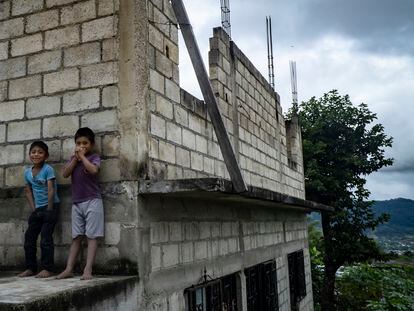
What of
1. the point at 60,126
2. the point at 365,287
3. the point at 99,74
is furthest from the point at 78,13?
the point at 365,287

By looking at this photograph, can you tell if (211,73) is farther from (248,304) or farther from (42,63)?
(248,304)

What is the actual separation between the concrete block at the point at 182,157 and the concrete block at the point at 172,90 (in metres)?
0.48

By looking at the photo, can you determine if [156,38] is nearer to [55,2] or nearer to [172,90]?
[172,90]

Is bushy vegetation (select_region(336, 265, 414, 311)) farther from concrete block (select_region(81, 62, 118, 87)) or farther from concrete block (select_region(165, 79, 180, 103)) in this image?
concrete block (select_region(81, 62, 118, 87))

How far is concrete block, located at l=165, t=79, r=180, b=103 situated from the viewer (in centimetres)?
394

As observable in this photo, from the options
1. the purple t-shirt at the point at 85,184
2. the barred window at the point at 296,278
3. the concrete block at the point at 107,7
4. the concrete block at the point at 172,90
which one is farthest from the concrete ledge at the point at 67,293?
the barred window at the point at 296,278

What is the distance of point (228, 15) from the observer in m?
6.10

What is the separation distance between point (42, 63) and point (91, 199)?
1.41 metres

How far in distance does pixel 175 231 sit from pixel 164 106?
44.8 inches

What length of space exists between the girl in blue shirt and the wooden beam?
1418mm

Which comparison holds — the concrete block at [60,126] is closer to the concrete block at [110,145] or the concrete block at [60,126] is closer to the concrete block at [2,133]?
the concrete block at [110,145]

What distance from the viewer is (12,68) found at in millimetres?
3957

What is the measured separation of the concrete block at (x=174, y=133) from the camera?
12.8ft

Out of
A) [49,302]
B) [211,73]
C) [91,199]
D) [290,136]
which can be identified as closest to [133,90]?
[91,199]
